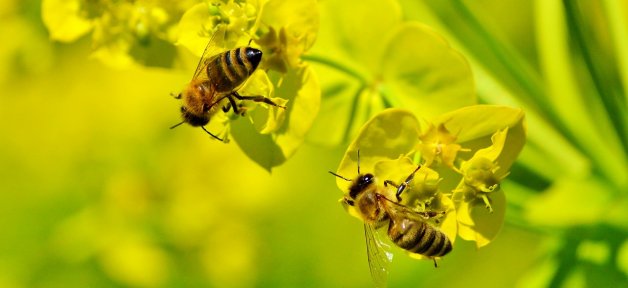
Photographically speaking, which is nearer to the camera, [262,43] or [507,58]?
[262,43]

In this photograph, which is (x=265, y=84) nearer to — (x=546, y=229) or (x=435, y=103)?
(x=435, y=103)

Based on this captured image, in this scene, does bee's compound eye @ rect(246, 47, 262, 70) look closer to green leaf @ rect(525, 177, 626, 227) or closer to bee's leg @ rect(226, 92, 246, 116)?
bee's leg @ rect(226, 92, 246, 116)

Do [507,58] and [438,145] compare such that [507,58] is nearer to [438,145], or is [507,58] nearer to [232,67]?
[438,145]

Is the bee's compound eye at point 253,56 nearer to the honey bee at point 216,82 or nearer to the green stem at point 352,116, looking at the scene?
the honey bee at point 216,82

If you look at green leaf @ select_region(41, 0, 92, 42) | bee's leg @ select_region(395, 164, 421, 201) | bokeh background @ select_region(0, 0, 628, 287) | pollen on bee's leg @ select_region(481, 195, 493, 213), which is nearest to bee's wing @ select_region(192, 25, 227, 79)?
green leaf @ select_region(41, 0, 92, 42)

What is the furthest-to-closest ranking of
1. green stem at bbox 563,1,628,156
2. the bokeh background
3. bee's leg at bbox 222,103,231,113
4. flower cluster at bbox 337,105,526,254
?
the bokeh background
green stem at bbox 563,1,628,156
bee's leg at bbox 222,103,231,113
flower cluster at bbox 337,105,526,254

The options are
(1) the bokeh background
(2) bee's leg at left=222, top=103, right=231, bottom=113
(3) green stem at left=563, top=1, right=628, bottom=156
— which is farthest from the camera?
(1) the bokeh background

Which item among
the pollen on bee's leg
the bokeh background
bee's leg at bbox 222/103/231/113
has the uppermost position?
bee's leg at bbox 222/103/231/113

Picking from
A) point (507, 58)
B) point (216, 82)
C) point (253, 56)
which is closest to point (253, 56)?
point (253, 56)
